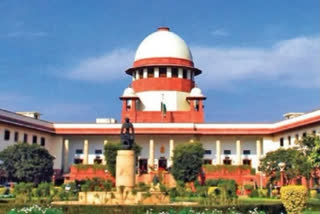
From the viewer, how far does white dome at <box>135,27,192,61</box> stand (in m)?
53.6

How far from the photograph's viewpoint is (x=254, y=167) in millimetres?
50406

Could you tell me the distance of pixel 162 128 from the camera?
49.5m

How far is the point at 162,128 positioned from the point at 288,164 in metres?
15.2

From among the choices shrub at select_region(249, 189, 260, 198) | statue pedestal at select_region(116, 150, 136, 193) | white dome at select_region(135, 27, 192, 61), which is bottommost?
shrub at select_region(249, 189, 260, 198)

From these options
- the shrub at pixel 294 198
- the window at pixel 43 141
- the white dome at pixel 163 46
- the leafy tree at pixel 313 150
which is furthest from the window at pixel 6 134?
the shrub at pixel 294 198

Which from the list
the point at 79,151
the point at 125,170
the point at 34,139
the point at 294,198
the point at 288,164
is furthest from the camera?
the point at 79,151

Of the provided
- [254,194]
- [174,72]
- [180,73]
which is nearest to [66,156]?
[174,72]

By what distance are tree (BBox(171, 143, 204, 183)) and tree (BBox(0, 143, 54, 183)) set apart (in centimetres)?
1124

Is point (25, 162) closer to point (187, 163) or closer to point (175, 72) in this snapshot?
point (187, 163)

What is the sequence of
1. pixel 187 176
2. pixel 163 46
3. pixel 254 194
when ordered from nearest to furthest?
1. pixel 254 194
2. pixel 187 176
3. pixel 163 46

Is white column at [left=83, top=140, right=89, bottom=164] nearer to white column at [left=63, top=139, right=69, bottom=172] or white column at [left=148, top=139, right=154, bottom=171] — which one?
white column at [left=63, top=139, right=69, bottom=172]

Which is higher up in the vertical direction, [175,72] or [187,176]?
[175,72]

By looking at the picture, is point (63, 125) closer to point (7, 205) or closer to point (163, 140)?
point (163, 140)

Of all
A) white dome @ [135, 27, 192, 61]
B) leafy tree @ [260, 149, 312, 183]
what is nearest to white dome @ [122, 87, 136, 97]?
white dome @ [135, 27, 192, 61]
